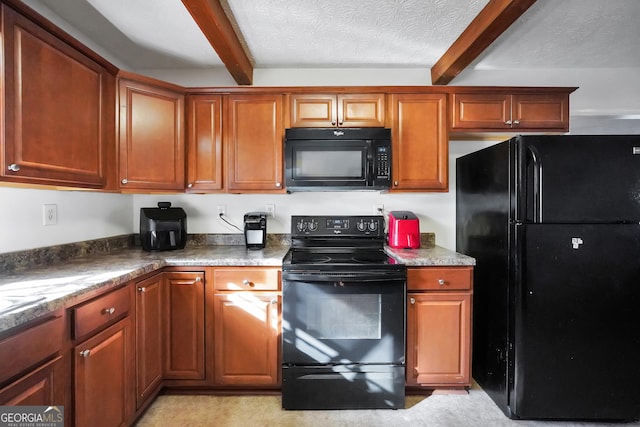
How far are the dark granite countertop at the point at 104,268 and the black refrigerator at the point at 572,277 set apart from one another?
1.24 ft

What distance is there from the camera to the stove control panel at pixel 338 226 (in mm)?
2334

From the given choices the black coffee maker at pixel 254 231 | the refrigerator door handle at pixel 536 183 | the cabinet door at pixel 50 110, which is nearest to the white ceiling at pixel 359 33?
the cabinet door at pixel 50 110

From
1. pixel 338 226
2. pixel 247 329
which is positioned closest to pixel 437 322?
pixel 338 226

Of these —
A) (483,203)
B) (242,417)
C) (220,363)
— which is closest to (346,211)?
(483,203)

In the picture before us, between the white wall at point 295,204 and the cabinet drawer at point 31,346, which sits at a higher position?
the white wall at point 295,204

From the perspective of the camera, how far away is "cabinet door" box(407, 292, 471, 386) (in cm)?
187

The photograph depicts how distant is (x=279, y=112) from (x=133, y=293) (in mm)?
1456

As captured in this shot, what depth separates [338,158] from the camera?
6.87ft

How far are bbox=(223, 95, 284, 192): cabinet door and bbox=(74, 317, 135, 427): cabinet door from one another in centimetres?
115

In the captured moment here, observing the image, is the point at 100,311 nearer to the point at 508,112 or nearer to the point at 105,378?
the point at 105,378

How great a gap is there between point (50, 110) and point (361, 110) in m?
1.75

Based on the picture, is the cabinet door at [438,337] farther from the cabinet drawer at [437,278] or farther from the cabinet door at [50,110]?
the cabinet door at [50,110]

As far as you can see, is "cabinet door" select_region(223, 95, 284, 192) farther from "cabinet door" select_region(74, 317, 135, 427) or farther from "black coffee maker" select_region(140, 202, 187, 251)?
"cabinet door" select_region(74, 317, 135, 427)

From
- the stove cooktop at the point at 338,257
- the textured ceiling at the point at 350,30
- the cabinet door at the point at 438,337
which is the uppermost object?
the textured ceiling at the point at 350,30
